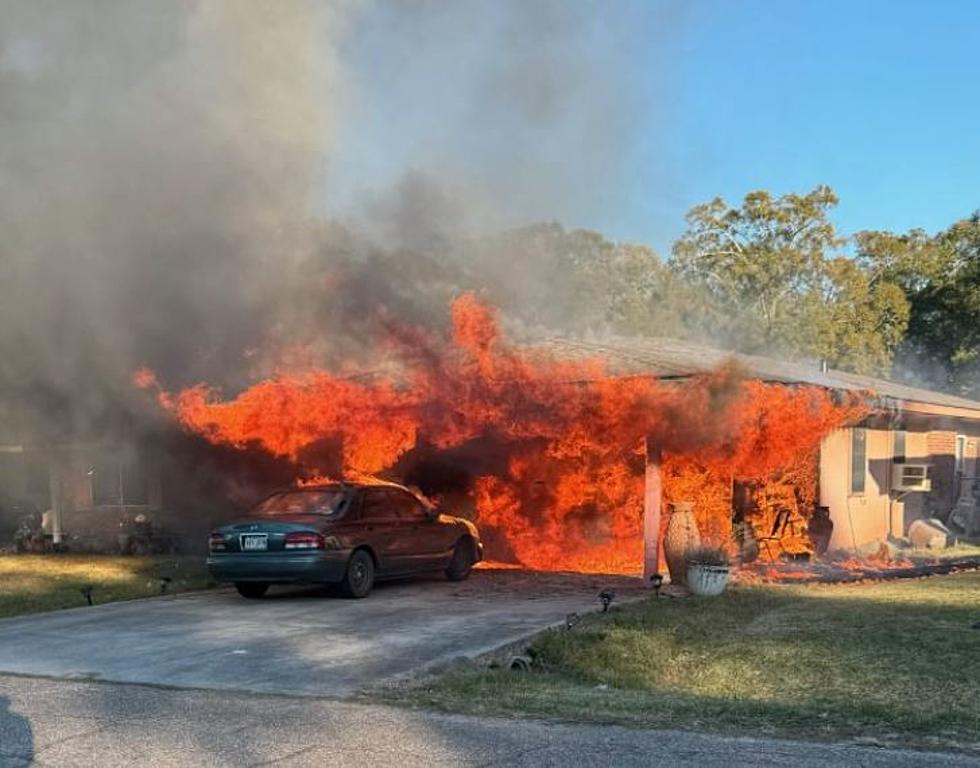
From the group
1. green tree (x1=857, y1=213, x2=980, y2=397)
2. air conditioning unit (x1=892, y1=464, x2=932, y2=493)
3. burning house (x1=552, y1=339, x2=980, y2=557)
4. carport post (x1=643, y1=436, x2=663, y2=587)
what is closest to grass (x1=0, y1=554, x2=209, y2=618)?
carport post (x1=643, y1=436, x2=663, y2=587)

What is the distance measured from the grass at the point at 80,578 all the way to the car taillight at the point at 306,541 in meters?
2.58

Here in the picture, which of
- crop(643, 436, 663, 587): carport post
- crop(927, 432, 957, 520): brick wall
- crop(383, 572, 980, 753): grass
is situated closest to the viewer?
crop(383, 572, 980, 753): grass

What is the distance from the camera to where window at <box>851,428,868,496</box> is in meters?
17.0

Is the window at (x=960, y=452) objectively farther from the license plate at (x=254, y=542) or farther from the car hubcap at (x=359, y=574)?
the license plate at (x=254, y=542)

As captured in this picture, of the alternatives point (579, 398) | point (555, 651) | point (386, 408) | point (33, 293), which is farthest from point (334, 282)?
point (555, 651)

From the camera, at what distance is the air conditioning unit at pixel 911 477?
17.9m

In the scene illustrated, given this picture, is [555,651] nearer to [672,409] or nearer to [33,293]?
[672,409]

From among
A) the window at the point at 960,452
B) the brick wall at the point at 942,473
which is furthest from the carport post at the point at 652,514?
the window at the point at 960,452

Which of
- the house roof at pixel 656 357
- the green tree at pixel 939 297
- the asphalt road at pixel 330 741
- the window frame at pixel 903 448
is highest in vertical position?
the green tree at pixel 939 297

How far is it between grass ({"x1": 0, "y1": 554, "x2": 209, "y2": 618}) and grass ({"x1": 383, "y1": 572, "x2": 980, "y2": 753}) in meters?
6.11

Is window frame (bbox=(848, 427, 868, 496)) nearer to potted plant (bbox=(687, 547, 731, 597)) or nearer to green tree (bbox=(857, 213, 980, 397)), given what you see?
potted plant (bbox=(687, 547, 731, 597))

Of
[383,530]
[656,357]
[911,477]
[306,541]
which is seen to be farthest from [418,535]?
[911,477]

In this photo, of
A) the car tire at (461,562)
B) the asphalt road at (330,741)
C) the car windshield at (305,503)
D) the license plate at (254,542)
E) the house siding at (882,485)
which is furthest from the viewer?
the house siding at (882,485)

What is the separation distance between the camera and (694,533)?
38.2 feet
